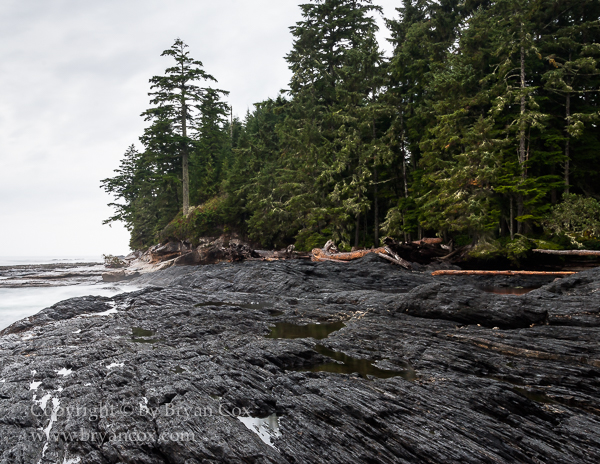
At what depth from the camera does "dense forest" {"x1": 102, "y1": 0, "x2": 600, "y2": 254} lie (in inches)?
671

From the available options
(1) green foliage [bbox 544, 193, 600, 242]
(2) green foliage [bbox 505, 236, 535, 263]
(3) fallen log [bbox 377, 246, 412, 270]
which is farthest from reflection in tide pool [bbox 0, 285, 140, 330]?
(1) green foliage [bbox 544, 193, 600, 242]

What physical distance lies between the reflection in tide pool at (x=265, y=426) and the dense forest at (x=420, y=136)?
1587cm


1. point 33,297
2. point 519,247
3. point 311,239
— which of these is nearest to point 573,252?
point 519,247

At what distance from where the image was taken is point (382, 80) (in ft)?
81.8

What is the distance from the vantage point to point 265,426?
13.7ft

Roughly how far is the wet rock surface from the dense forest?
365 inches

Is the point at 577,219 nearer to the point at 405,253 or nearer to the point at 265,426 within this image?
the point at 405,253

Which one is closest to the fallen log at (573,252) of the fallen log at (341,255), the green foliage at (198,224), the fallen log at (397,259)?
→ the fallen log at (397,259)

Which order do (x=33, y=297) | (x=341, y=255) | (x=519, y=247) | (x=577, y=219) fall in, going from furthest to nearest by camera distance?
→ (x=341, y=255), (x=33, y=297), (x=519, y=247), (x=577, y=219)

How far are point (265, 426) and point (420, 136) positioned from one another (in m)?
24.4

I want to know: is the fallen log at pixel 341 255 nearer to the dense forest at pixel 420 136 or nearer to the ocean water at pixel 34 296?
the dense forest at pixel 420 136

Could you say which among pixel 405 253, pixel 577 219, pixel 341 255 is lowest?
pixel 341 255

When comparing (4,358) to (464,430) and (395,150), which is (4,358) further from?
(395,150)

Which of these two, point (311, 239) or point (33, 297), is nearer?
point (33, 297)
